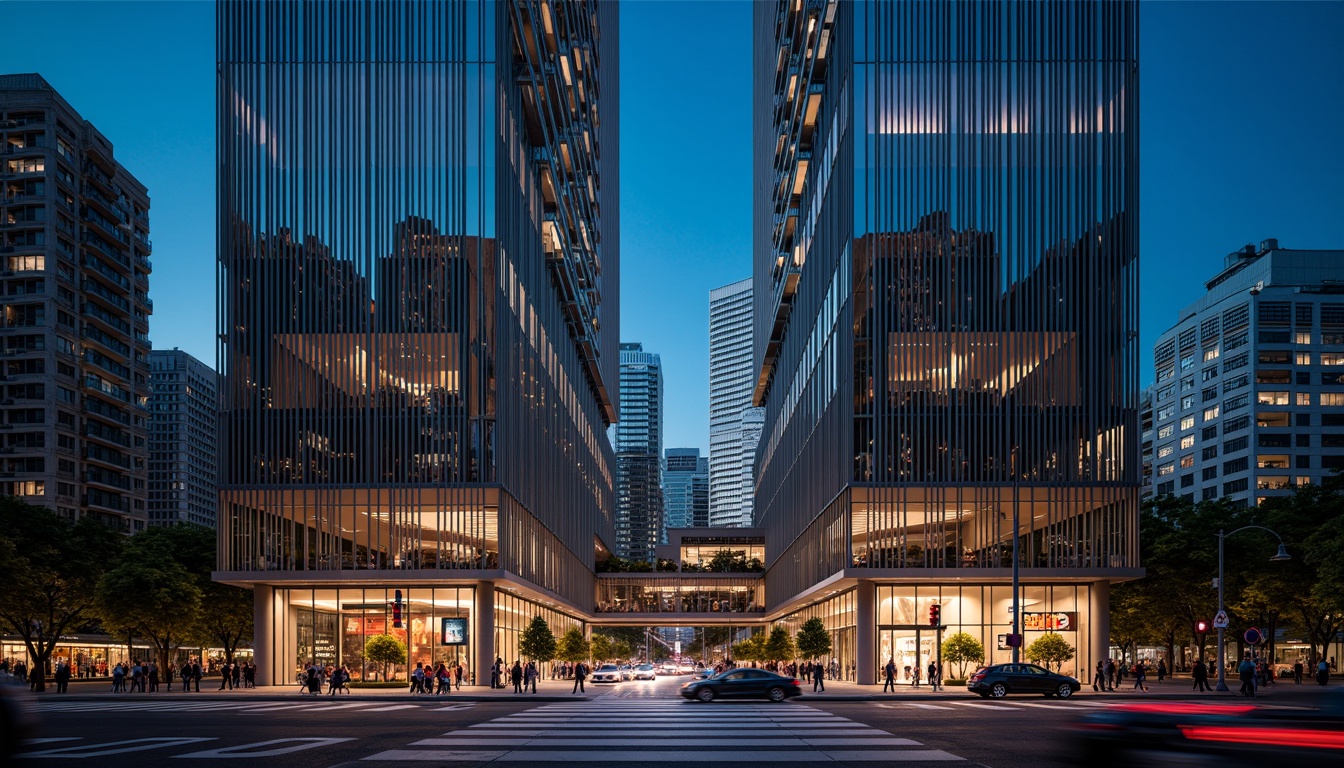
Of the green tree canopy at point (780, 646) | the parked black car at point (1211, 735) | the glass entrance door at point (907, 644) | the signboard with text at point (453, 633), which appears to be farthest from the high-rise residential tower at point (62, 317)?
the parked black car at point (1211, 735)

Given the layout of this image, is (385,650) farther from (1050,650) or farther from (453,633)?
(1050,650)

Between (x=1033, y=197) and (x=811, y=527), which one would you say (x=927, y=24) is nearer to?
(x=1033, y=197)

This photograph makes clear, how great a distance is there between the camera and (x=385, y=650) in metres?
53.2

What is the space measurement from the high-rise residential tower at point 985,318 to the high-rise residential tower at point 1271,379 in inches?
3554

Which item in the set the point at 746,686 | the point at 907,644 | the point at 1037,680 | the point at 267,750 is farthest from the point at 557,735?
the point at 907,644

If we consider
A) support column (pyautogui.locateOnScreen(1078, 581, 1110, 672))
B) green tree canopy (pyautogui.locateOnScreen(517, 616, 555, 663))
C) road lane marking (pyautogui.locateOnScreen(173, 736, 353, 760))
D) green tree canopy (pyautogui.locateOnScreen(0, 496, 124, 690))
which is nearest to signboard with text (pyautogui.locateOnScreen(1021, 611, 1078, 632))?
support column (pyautogui.locateOnScreen(1078, 581, 1110, 672))

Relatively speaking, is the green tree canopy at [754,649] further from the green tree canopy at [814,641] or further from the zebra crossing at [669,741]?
the zebra crossing at [669,741]

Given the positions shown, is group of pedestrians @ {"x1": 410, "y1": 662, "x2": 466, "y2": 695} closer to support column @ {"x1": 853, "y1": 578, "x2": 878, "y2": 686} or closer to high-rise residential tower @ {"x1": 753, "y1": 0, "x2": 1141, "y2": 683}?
high-rise residential tower @ {"x1": 753, "y1": 0, "x2": 1141, "y2": 683}

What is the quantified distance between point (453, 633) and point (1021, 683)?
27051 mm


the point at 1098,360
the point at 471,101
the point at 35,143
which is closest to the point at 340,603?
the point at 471,101

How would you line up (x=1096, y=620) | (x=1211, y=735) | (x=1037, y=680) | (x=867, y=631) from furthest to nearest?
(x=867, y=631) < (x=1096, y=620) < (x=1037, y=680) < (x=1211, y=735)

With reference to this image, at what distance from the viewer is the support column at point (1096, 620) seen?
184ft

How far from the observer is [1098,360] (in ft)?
179

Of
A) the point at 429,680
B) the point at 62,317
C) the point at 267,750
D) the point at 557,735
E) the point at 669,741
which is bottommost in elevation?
the point at 429,680
